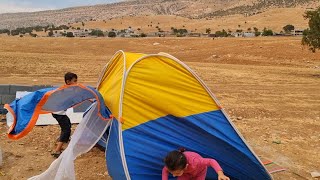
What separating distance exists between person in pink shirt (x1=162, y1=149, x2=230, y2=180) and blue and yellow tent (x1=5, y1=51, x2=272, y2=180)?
791 mm

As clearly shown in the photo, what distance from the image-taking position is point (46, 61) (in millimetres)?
23156

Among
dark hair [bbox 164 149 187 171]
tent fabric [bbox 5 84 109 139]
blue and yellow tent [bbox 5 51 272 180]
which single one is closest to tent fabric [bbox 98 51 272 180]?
blue and yellow tent [bbox 5 51 272 180]

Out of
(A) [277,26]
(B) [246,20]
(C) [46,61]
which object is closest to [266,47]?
(C) [46,61]

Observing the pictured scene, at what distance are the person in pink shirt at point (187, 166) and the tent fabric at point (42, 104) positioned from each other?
1.76m

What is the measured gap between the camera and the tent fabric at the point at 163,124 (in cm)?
548

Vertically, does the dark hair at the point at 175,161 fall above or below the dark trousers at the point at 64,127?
above

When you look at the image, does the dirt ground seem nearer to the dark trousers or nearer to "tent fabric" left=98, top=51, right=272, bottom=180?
the dark trousers

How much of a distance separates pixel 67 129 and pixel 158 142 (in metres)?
2.33

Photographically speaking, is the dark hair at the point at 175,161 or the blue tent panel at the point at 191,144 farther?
the blue tent panel at the point at 191,144

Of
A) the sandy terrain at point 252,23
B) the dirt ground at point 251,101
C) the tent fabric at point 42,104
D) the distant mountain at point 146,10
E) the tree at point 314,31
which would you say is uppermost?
the distant mountain at point 146,10

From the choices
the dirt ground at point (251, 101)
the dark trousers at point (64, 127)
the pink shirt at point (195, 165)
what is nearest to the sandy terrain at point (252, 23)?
the dirt ground at point (251, 101)

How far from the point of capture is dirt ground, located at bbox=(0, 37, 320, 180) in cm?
718

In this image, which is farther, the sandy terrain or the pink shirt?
the sandy terrain

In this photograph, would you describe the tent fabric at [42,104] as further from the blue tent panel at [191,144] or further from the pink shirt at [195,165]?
the pink shirt at [195,165]
